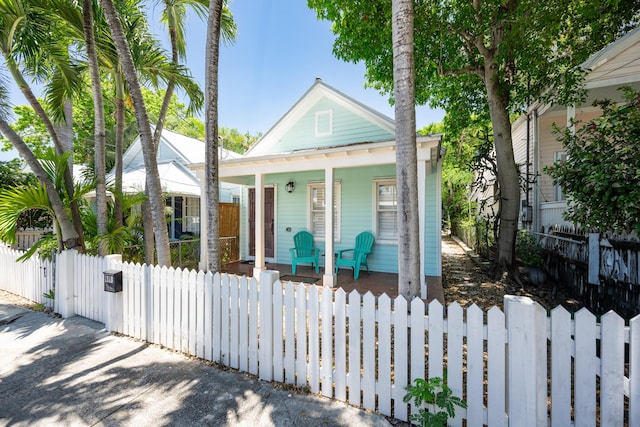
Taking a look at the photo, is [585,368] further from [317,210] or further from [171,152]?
[171,152]

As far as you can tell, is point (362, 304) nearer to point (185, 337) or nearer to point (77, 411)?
point (185, 337)

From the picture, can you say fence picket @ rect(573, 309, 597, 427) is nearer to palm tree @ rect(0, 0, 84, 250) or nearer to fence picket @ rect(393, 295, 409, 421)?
fence picket @ rect(393, 295, 409, 421)

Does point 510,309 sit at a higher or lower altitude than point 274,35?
lower

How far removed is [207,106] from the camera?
4.38m

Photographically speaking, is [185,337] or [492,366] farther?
[185,337]

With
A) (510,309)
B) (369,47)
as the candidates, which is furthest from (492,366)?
(369,47)

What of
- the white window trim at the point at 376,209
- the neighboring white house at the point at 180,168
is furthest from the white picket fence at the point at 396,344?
the neighboring white house at the point at 180,168

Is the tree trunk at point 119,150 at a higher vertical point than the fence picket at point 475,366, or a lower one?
higher

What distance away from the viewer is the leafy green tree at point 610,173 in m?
3.24

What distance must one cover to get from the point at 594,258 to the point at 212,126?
6.33 m

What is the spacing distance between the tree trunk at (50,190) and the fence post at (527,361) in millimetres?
6383

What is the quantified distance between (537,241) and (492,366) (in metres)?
8.04

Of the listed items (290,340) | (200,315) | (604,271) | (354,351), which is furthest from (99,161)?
(604,271)

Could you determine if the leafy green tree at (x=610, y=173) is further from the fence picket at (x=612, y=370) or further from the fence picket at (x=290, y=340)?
the fence picket at (x=290, y=340)
